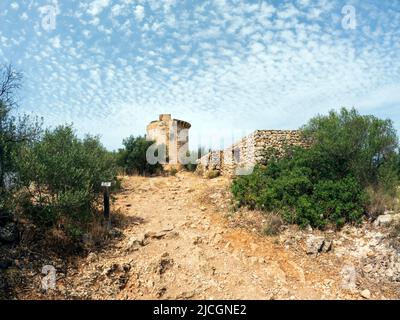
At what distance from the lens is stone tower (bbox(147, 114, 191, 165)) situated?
21138 millimetres

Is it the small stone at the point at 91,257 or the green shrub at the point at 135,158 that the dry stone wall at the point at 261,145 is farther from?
the small stone at the point at 91,257

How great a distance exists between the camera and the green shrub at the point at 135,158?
16656mm

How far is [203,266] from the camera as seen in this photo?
6273mm

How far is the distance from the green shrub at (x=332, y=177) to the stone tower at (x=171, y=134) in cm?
1135

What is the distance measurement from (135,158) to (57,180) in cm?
982

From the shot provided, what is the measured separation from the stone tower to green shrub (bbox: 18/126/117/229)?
13006mm

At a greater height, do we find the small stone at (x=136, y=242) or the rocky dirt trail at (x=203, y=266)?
the small stone at (x=136, y=242)

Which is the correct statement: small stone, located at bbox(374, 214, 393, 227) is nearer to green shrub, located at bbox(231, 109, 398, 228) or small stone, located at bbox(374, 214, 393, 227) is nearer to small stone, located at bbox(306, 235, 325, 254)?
green shrub, located at bbox(231, 109, 398, 228)

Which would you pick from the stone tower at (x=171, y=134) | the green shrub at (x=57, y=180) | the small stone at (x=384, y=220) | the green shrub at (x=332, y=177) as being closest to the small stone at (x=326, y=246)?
the green shrub at (x=332, y=177)

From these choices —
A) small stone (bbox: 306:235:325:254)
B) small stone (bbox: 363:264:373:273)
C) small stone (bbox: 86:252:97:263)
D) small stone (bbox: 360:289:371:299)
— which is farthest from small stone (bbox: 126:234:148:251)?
small stone (bbox: 363:264:373:273)

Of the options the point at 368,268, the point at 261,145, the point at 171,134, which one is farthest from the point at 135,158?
the point at 368,268

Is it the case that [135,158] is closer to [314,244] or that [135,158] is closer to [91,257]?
[91,257]

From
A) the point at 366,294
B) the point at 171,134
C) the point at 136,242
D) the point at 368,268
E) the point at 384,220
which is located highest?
the point at 171,134
